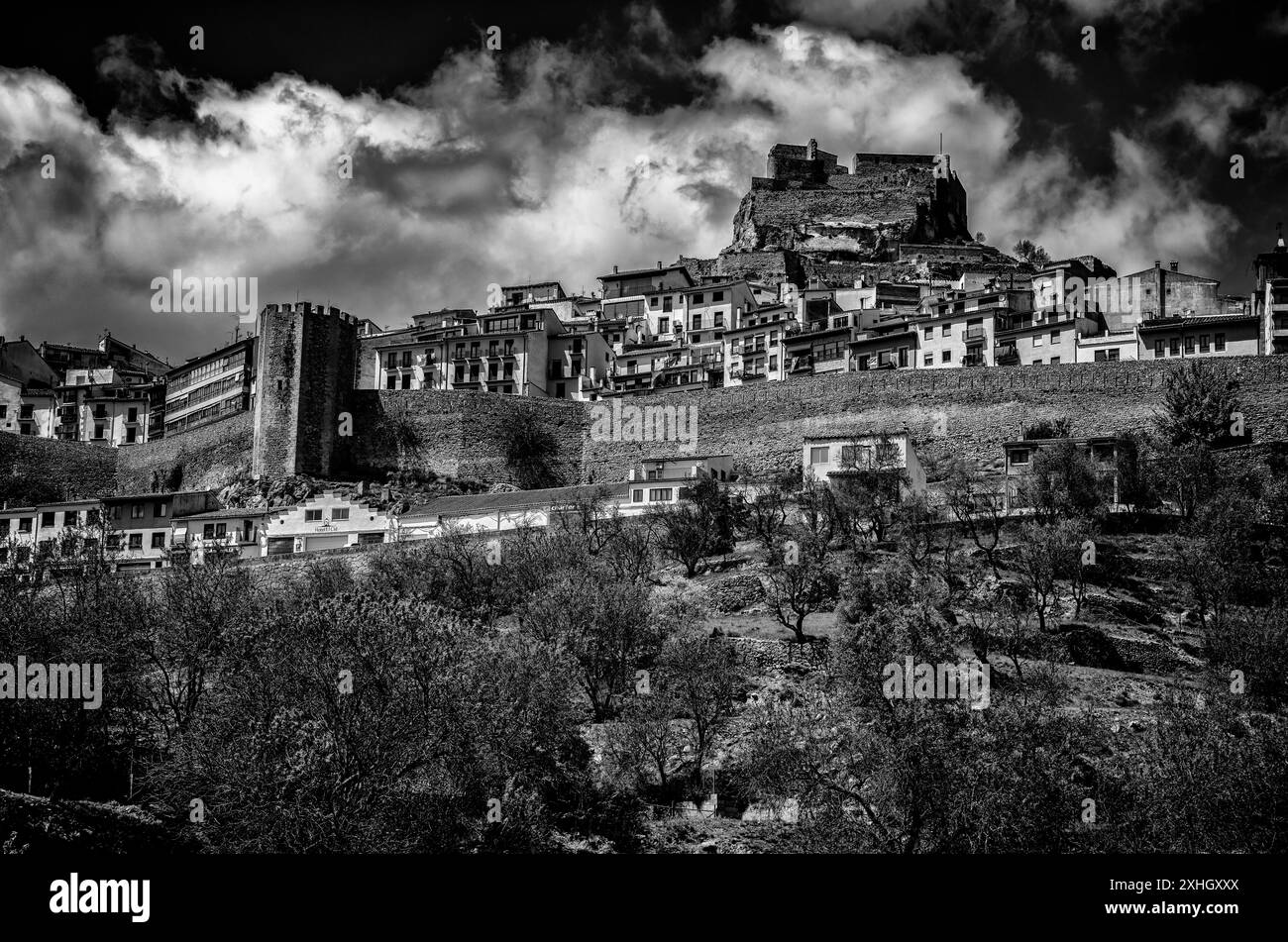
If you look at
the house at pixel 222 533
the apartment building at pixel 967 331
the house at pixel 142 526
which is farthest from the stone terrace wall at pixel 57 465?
the apartment building at pixel 967 331

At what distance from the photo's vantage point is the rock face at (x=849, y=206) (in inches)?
4343

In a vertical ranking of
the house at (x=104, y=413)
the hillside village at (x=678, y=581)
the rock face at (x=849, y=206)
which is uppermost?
the rock face at (x=849, y=206)

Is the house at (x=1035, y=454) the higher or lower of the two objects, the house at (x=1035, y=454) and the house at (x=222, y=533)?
the higher

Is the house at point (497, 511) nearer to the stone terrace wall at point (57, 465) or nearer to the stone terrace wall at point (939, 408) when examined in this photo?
the stone terrace wall at point (939, 408)

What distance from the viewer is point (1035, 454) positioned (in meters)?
47.7

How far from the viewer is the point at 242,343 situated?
6819 cm

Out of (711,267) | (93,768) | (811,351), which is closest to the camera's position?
(93,768)

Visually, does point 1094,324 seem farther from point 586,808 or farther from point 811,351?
point 586,808

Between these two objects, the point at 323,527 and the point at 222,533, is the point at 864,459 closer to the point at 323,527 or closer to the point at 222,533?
the point at 323,527

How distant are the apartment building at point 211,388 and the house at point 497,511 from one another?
1695 cm

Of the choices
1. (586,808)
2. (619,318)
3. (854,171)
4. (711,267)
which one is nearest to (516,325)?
(619,318)

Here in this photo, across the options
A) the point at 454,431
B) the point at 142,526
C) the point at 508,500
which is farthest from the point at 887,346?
the point at 142,526
